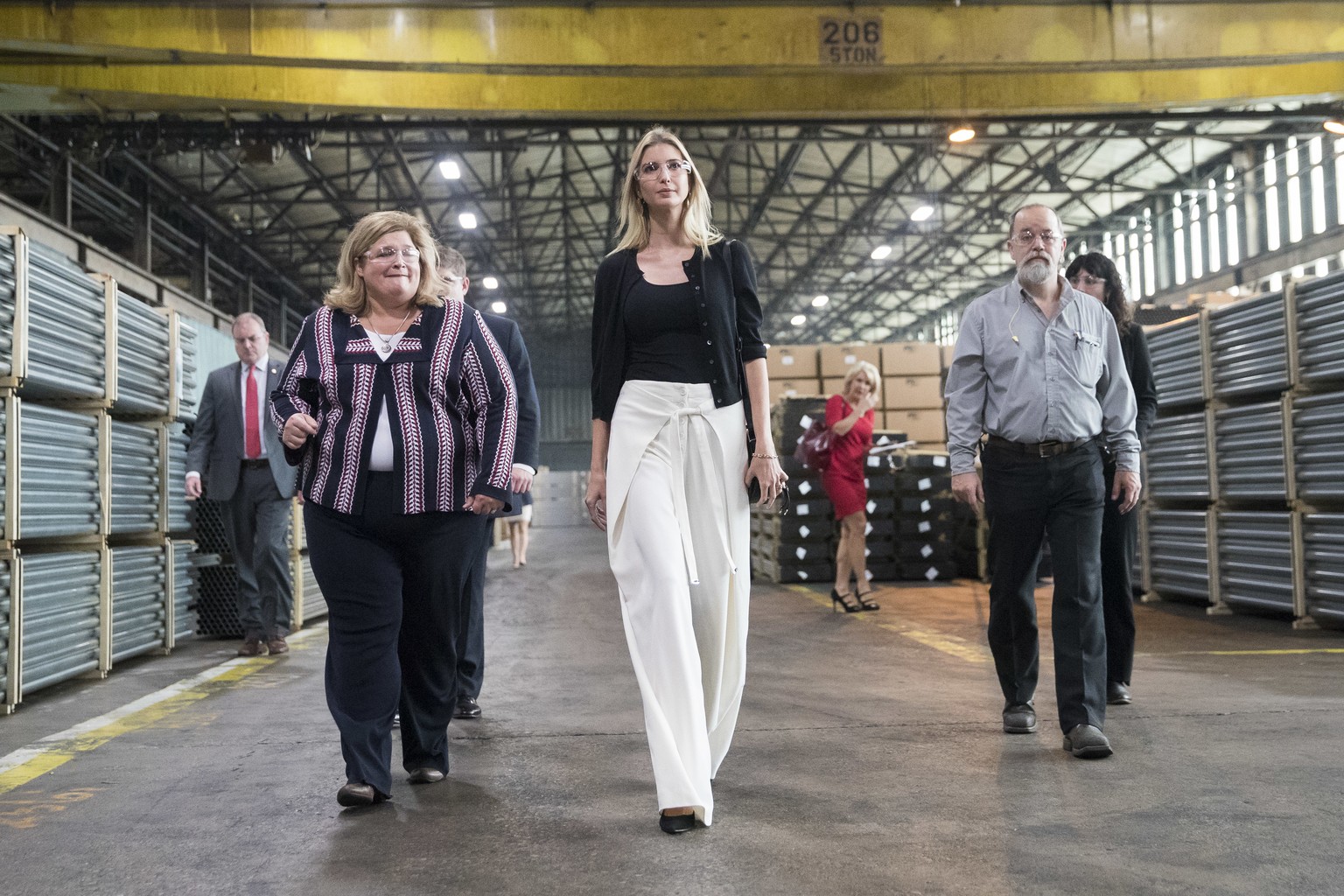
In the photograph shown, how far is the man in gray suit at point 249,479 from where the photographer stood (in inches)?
269

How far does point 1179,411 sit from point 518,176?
19.0m

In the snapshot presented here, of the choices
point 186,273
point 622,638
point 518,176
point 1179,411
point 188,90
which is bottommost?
point 622,638

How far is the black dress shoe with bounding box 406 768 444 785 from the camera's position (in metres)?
3.59

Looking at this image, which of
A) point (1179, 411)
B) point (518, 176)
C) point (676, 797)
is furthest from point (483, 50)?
point (518, 176)

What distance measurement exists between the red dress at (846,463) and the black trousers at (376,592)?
19.3ft

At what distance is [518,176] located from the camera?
83.3 feet

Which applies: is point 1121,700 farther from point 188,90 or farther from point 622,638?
point 188,90

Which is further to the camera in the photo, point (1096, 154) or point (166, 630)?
point (1096, 154)

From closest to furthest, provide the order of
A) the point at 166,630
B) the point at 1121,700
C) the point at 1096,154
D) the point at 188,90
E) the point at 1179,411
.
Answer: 1. the point at 1121,700
2. the point at 166,630
3. the point at 1179,411
4. the point at 188,90
5. the point at 1096,154

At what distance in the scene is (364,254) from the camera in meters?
3.42

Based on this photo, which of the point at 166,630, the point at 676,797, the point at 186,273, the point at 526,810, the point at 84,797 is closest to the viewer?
the point at 676,797

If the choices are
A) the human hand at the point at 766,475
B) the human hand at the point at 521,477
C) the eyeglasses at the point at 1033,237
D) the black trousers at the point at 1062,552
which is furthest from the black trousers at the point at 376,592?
the eyeglasses at the point at 1033,237

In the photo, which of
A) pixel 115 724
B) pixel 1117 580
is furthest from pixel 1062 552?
pixel 115 724

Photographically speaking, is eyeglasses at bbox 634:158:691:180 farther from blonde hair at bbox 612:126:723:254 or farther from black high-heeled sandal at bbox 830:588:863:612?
black high-heeled sandal at bbox 830:588:863:612
